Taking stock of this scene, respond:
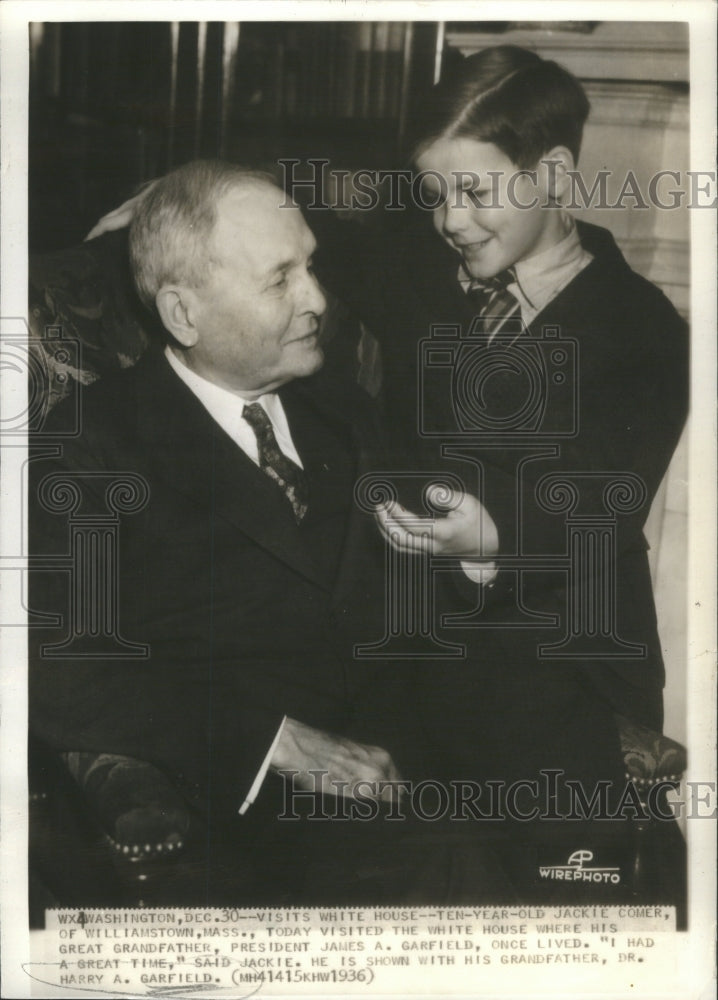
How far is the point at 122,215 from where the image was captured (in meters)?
3.26

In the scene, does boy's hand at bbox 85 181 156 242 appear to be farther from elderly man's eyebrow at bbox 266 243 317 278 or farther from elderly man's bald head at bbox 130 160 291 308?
elderly man's eyebrow at bbox 266 243 317 278

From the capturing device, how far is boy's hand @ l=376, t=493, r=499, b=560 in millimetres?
3281

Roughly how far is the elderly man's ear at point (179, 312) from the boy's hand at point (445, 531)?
0.73m

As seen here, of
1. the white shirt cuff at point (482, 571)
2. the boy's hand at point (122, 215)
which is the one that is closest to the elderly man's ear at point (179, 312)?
the boy's hand at point (122, 215)

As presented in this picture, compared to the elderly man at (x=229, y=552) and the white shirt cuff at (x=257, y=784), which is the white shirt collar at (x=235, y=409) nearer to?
→ the elderly man at (x=229, y=552)

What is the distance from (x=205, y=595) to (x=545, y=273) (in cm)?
133

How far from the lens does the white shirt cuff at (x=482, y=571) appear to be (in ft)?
10.8

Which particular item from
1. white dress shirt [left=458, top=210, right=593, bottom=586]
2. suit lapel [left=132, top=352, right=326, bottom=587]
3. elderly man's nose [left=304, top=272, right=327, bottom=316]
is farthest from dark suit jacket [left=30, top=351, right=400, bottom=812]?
white dress shirt [left=458, top=210, right=593, bottom=586]

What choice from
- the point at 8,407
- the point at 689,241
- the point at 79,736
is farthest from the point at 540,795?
the point at 8,407

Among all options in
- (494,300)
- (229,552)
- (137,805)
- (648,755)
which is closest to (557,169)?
(494,300)

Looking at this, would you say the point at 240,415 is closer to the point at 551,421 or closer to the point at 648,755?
the point at 551,421

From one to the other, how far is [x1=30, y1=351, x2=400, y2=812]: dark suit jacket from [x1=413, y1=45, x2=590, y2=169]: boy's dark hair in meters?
0.80

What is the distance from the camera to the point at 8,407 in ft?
10.9

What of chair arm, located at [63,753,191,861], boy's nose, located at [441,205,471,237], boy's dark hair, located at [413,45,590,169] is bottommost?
chair arm, located at [63,753,191,861]
